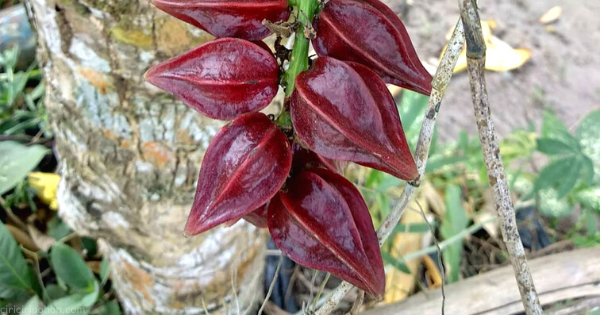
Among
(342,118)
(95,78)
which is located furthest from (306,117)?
(95,78)

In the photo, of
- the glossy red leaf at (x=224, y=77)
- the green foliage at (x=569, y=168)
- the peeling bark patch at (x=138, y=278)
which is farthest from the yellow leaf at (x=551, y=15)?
the glossy red leaf at (x=224, y=77)

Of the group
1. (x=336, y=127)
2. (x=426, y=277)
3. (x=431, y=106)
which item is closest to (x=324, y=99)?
(x=336, y=127)

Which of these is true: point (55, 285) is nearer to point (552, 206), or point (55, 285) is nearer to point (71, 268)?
point (71, 268)

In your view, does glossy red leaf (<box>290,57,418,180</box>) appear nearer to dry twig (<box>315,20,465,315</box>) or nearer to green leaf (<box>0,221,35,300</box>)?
dry twig (<box>315,20,465,315</box>)

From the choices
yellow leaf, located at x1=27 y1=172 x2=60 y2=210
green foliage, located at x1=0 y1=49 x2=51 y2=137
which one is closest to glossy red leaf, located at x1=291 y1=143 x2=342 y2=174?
yellow leaf, located at x1=27 y1=172 x2=60 y2=210

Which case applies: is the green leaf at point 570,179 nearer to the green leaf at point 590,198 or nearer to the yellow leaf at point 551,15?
the green leaf at point 590,198

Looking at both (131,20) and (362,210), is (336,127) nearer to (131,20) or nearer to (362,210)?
(362,210)

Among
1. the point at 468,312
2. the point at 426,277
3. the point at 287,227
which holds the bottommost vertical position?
the point at 426,277
